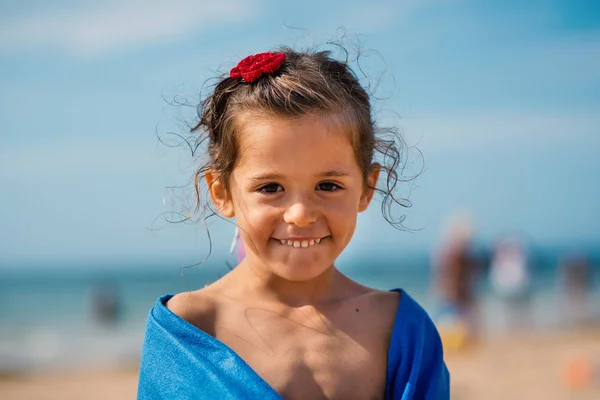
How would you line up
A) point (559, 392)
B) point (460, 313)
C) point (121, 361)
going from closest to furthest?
point (559, 392) → point (460, 313) → point (121, 361)

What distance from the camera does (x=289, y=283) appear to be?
9.09 ft

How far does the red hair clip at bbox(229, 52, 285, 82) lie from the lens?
2674mm

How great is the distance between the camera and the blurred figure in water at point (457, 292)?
481 inches

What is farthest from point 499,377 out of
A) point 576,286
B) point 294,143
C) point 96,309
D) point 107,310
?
point 96,309

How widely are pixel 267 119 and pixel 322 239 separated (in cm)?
47

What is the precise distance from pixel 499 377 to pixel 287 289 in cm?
774

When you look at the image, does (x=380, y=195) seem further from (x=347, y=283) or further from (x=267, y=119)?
(x=267, y=119)

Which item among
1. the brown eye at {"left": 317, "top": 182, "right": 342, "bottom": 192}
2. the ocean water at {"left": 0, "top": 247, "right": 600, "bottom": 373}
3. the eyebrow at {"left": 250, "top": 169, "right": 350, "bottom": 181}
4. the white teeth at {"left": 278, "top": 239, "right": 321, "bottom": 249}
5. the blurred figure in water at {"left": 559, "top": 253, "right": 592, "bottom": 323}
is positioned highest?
the eyebrow at {"left": 250, "top": 169, "right": 350, "bottom": 181}

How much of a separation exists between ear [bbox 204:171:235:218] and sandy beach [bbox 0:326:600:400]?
6.28m

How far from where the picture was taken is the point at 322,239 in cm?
256

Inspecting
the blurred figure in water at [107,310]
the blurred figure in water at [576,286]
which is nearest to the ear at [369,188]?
the blurred figure in water at [107,310]

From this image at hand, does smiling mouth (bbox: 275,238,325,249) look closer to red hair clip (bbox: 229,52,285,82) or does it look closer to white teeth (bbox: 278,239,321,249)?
white teeth (bbox: 278,239,321,249)

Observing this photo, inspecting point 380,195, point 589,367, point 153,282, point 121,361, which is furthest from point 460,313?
point 153,282

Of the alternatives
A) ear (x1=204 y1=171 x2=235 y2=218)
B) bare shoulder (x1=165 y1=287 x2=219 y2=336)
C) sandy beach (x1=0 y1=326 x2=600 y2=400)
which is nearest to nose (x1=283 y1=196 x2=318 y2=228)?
ear (x1=204 y1=171 x2=235 y2=218)
